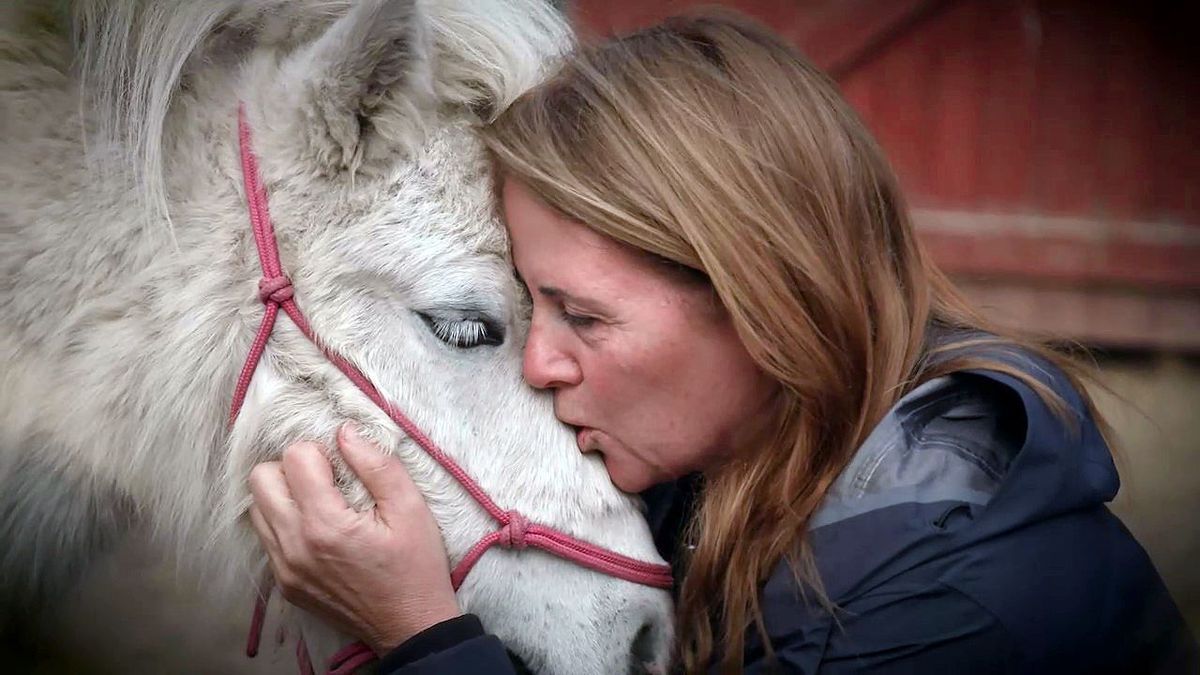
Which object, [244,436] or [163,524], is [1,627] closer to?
[163,524]

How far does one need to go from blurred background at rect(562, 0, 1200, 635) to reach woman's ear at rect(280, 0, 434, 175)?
1.87 metres

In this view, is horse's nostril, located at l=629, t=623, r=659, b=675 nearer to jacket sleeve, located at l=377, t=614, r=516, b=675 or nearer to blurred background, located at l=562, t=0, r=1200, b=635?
jacket sleeve, located at l=377, t=614, r=516, b=675

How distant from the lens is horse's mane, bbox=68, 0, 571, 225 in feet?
4.24

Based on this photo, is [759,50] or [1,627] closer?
[759,50]

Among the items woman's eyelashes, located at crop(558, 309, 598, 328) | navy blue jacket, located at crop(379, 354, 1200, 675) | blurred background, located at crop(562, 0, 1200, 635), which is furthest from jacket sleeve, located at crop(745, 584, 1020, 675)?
blurred background, located at crop(562, 0, 1200, 635)

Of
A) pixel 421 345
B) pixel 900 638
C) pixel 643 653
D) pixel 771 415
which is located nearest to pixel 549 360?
pixel 421 345

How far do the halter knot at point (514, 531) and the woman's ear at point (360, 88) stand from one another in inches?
20.6

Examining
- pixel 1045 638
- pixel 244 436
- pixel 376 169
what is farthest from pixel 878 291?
pixel 244 436

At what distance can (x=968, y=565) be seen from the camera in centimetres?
109

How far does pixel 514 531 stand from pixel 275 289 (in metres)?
0.45

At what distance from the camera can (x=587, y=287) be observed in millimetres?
1207

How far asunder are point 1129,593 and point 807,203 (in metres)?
0.62

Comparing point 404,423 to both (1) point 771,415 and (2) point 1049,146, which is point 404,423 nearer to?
(1) point 771,415

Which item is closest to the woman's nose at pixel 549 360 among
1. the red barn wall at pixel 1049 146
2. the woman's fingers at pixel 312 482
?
the woman's fingers at pixel 312 482
